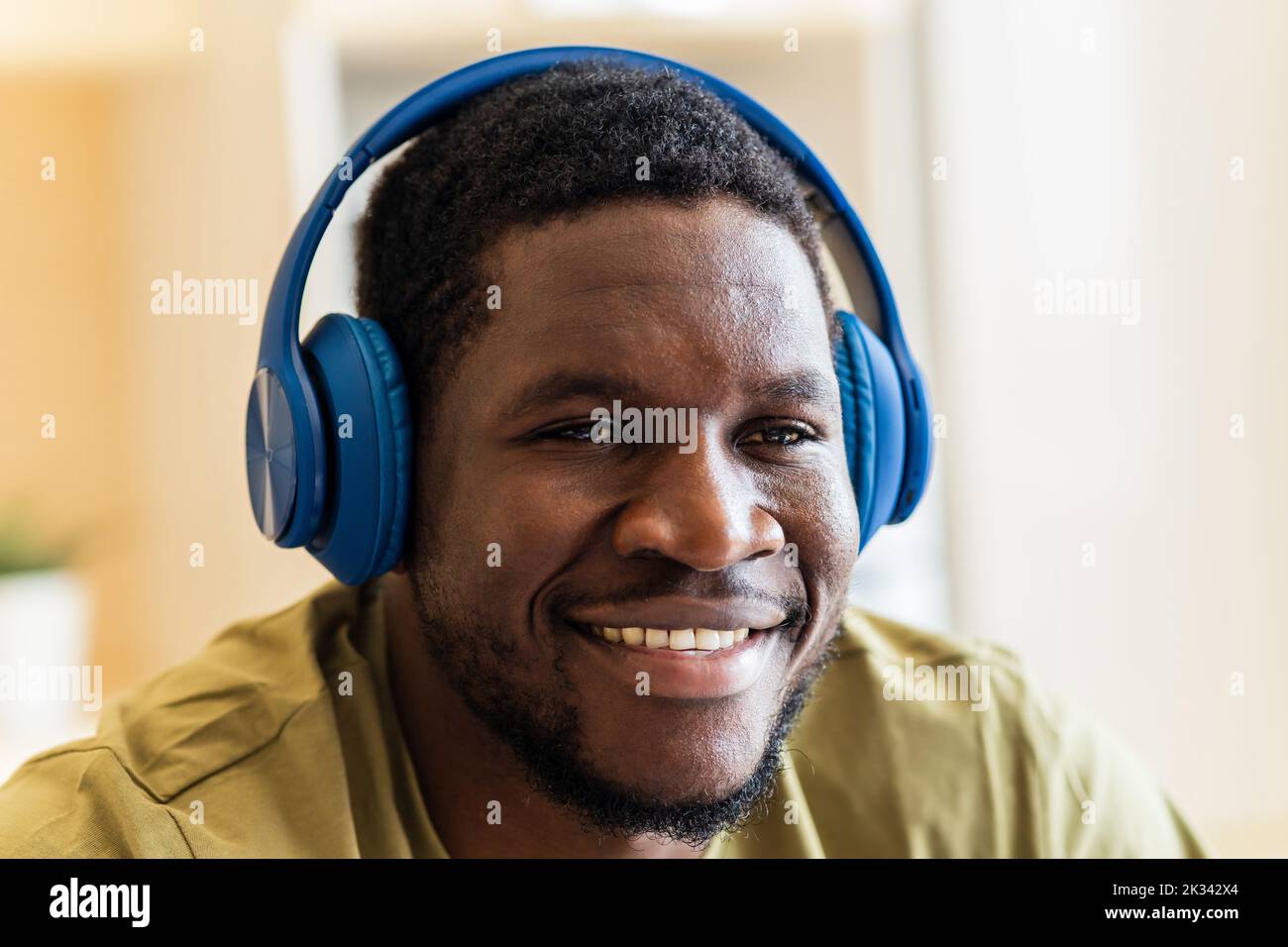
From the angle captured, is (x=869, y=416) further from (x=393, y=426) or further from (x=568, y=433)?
(x=393, y=426)

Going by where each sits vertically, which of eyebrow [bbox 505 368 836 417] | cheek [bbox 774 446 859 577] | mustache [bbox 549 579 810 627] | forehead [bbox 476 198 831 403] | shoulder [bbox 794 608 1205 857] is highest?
forehead [bbox 476 198 831 403]

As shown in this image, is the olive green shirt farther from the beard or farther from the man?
the beard

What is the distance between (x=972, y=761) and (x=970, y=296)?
71.2 inches

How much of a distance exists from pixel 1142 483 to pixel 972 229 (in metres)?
0.68

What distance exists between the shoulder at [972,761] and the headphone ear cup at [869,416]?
0.20 meters

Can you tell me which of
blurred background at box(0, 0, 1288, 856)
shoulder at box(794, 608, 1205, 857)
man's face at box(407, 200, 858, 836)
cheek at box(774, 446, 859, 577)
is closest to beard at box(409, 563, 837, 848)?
man's face at box(407, 200, 858, 836)

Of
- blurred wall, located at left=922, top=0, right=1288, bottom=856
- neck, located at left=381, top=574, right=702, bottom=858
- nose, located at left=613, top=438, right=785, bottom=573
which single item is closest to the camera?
nose, located at left=613, top=438, right=785, bottom=573

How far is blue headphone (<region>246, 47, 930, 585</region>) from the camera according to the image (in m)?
0.90

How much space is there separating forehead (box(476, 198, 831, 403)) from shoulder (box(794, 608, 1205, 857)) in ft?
1.28

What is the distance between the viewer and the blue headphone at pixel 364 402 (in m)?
0.90

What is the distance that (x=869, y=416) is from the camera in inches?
39.3

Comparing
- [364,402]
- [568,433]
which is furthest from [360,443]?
[568,433]

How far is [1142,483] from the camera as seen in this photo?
2518mm

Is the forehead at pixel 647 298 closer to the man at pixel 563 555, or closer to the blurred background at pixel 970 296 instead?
the man at pixel 563 555
